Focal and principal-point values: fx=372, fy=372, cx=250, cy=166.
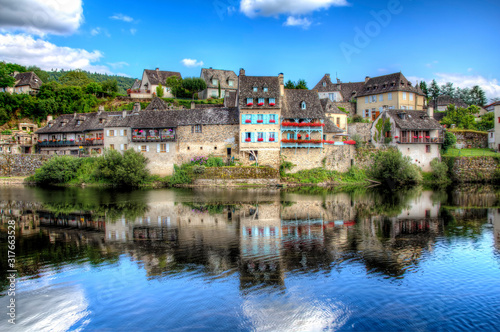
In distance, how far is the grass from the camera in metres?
45.8

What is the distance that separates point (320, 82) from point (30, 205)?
47423 mm

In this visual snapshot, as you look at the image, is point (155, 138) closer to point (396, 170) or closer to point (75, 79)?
point (396, 170)

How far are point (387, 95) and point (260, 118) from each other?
2284 centimetres

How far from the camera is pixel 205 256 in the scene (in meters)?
16.2

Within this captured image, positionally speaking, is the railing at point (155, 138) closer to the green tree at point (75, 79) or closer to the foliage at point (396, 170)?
the foliage at point (396, 170)

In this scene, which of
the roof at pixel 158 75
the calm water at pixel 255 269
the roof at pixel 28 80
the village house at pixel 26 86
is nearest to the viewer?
the calm water at pixel 255 269

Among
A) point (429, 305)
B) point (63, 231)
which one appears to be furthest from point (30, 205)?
point (429, 305)

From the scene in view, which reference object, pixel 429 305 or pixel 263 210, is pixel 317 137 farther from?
pixel 429 305

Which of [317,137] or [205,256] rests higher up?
[317,137]

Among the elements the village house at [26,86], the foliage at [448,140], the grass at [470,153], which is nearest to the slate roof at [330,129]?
the foliage at [448,140]

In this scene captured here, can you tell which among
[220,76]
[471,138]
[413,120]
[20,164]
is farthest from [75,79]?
[471,138]

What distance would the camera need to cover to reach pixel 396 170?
4225 centimetres

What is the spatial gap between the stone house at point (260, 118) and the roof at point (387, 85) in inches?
771

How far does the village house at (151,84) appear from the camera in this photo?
64.9 metres
